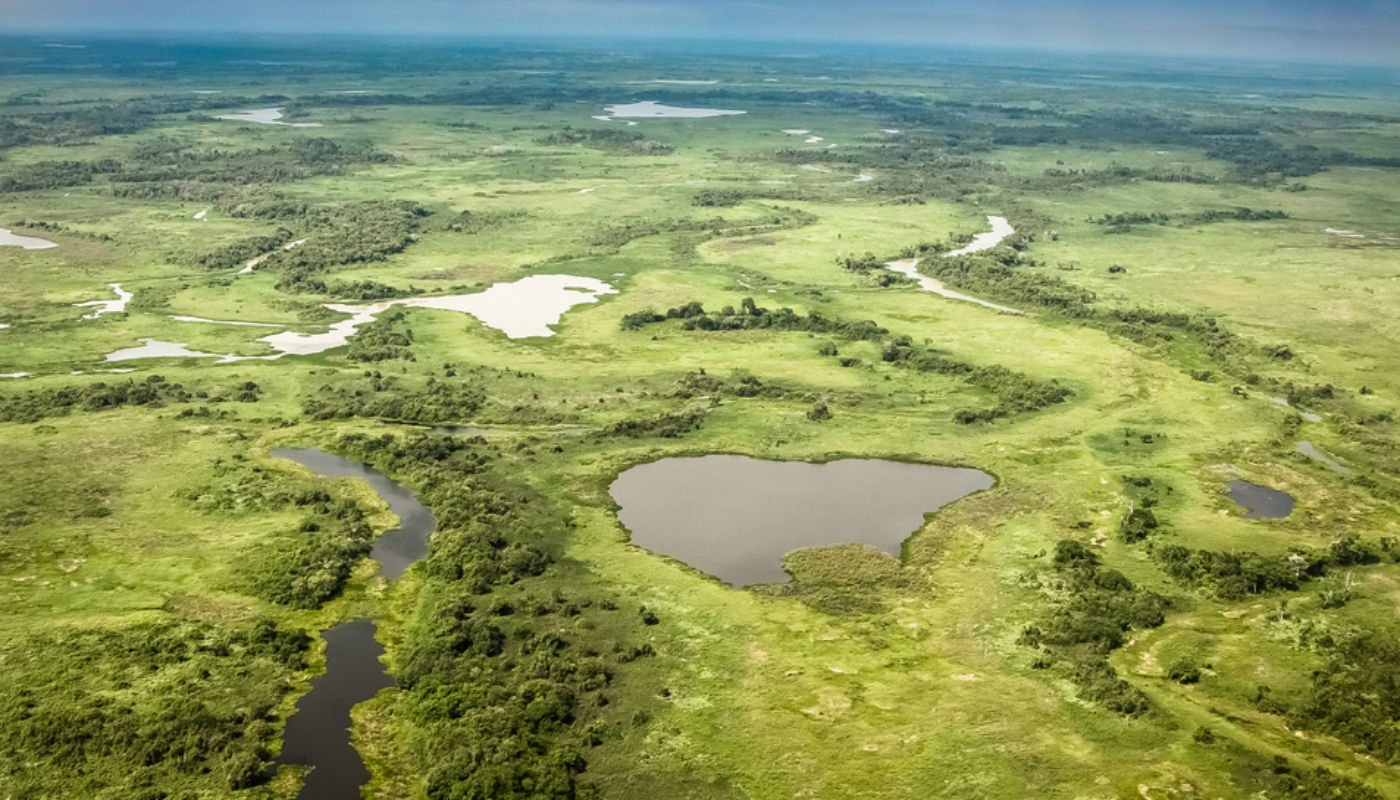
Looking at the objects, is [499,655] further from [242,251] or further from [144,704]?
[242,251]

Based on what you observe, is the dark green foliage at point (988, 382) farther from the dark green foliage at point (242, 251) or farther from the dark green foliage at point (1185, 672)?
the dark green foliage at point (242, 251)

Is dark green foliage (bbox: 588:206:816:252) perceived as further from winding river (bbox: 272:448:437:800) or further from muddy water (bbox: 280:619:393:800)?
muddy water (bbox: 280:619:393:800)

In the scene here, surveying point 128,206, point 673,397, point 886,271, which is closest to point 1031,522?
point 673,397

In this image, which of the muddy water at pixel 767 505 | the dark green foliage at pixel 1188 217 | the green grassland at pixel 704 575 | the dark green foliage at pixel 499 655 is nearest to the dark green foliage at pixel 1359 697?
the green grassland at pixel 704 575

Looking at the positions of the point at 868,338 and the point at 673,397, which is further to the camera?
the point at 868,338

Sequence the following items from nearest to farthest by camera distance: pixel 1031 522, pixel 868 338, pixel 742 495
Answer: pixel 1031 522 < pixel 742 495 < pixel 868 338

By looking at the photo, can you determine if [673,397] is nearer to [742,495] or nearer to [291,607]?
[742,495]
